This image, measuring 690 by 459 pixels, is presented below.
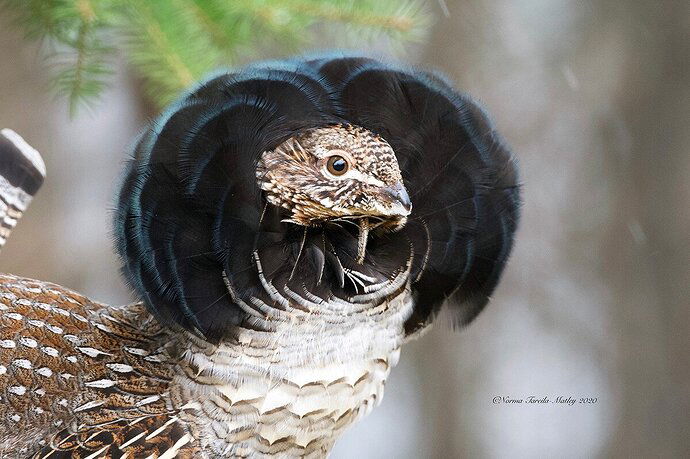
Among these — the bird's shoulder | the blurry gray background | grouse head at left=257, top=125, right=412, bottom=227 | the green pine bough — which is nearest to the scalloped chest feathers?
the bird's shoulder

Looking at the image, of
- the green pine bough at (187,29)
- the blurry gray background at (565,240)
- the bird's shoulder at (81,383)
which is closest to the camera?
the bird's shoulder at (81,383)

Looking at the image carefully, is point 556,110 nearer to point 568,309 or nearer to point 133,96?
point 568,309

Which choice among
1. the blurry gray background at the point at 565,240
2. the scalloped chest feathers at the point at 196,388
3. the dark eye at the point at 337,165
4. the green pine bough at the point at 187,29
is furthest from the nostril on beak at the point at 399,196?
the blurry gray background at the point at 565,240

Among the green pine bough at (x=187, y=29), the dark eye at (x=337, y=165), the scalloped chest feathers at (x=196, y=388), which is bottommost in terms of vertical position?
the scalloped chest feathers at (x=196, y=388)

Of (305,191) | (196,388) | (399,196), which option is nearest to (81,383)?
(196,388)

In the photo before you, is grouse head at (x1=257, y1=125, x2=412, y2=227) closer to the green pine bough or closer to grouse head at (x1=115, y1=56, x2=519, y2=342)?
grouse head at (x1=115, y1=56, x2=519, y2=342)

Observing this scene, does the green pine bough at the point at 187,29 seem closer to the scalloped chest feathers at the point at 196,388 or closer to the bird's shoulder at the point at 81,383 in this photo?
the bird's shoulder at the point at 81,383


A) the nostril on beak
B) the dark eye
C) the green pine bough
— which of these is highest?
the green pine bough
